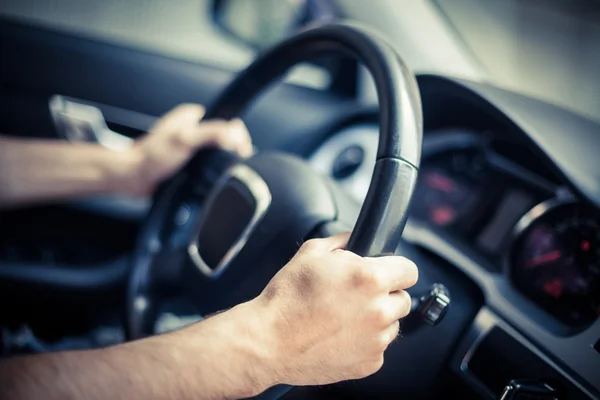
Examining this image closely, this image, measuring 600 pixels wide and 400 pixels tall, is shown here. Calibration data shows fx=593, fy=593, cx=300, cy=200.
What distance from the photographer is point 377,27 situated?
133cm

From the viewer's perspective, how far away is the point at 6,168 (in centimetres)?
120

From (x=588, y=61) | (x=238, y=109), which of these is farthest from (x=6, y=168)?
(x=588, y=61)

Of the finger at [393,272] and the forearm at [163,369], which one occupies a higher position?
the finger at [393,272]

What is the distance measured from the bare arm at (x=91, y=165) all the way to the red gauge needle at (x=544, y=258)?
551 mm

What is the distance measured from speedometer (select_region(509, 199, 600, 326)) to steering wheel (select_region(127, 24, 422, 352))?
0.33 meters

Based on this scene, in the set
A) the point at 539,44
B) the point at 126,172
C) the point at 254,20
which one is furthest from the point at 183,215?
the point at 539,44

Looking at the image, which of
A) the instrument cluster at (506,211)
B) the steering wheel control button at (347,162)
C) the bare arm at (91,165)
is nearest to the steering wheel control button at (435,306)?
the instrument cluster at (506,211)

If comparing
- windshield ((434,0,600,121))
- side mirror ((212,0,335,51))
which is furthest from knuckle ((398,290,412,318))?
side mirror ((212,0,335,51))

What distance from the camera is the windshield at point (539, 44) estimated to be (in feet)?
4.15

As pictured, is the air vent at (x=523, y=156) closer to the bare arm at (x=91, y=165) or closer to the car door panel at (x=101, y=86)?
the car door panel at (x=101, y=86)

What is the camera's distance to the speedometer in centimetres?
87

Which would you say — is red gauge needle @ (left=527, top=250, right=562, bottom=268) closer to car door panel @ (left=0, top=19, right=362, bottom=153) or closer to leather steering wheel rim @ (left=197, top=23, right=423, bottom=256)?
leather steering wheel rim @ (left=197, top=23, right=423, bottom=256)

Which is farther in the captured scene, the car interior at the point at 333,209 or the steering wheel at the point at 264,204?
the car interior at the point at 333,209

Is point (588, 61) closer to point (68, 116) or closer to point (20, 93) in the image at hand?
point (68, 116)
